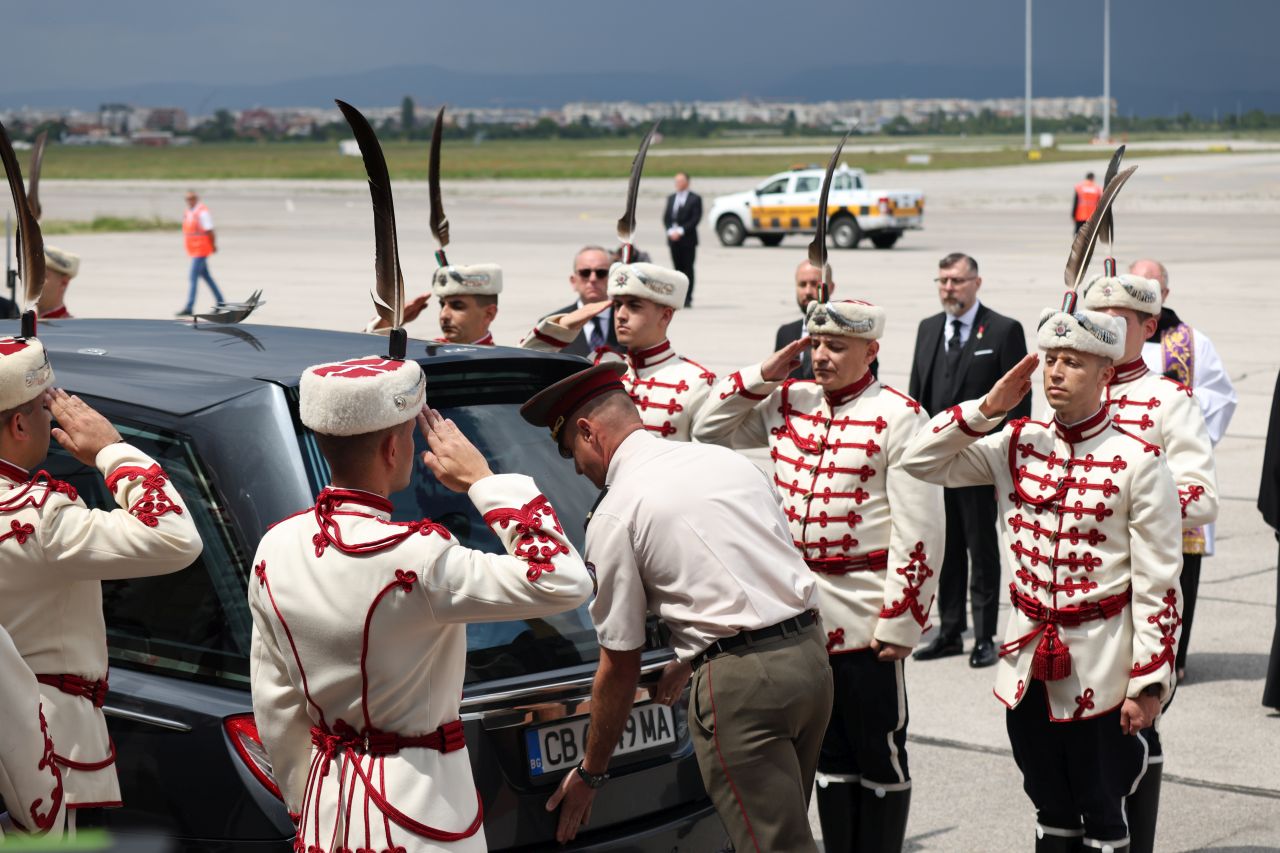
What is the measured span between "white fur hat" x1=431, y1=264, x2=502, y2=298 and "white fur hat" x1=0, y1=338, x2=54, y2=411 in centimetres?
353

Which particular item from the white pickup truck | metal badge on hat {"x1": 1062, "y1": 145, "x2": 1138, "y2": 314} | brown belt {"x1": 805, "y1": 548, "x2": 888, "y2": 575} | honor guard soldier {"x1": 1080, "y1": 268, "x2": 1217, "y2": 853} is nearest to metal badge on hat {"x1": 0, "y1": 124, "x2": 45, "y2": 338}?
brown belt {"x1": 805, "y1": 548, "x2": 888, "y2": 575}

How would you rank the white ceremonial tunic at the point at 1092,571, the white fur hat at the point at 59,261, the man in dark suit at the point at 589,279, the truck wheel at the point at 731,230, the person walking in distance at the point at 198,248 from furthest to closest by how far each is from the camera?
the truck wheel at the point at 731,230 < the person walking in distance at the point at 198,248 < the man in dark suit at the point at 589,279 < the white fur hat at the point at 59,261 < the white ceremonial tunic at the point at 1092,571

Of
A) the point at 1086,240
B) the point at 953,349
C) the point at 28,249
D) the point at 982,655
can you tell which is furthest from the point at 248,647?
the point at 953,349

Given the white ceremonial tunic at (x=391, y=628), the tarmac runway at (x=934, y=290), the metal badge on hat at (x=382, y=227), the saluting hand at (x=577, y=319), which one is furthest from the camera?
the saluting hand at (x=577, y=319)

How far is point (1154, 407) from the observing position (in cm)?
577

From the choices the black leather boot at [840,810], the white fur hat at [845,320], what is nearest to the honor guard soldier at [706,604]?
the black leather boot at [840,810]

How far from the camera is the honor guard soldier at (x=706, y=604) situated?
3.96 m

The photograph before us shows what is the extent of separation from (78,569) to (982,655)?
5.34 m

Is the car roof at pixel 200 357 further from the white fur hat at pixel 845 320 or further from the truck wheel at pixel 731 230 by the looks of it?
the truck wheel at pixel 731 230

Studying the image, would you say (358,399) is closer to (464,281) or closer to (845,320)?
(845,320)

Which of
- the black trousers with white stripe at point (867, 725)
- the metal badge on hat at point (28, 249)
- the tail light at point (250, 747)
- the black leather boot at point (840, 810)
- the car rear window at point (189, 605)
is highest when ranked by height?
the metal badge on hat at point (28, 249)

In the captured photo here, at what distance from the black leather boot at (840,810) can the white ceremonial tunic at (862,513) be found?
0.46 metres

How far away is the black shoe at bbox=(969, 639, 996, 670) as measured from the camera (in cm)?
791

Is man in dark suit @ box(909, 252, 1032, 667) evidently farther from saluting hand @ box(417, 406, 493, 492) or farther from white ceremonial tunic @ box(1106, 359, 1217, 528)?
saluting hand @ box(417, 406, 493, 492)
